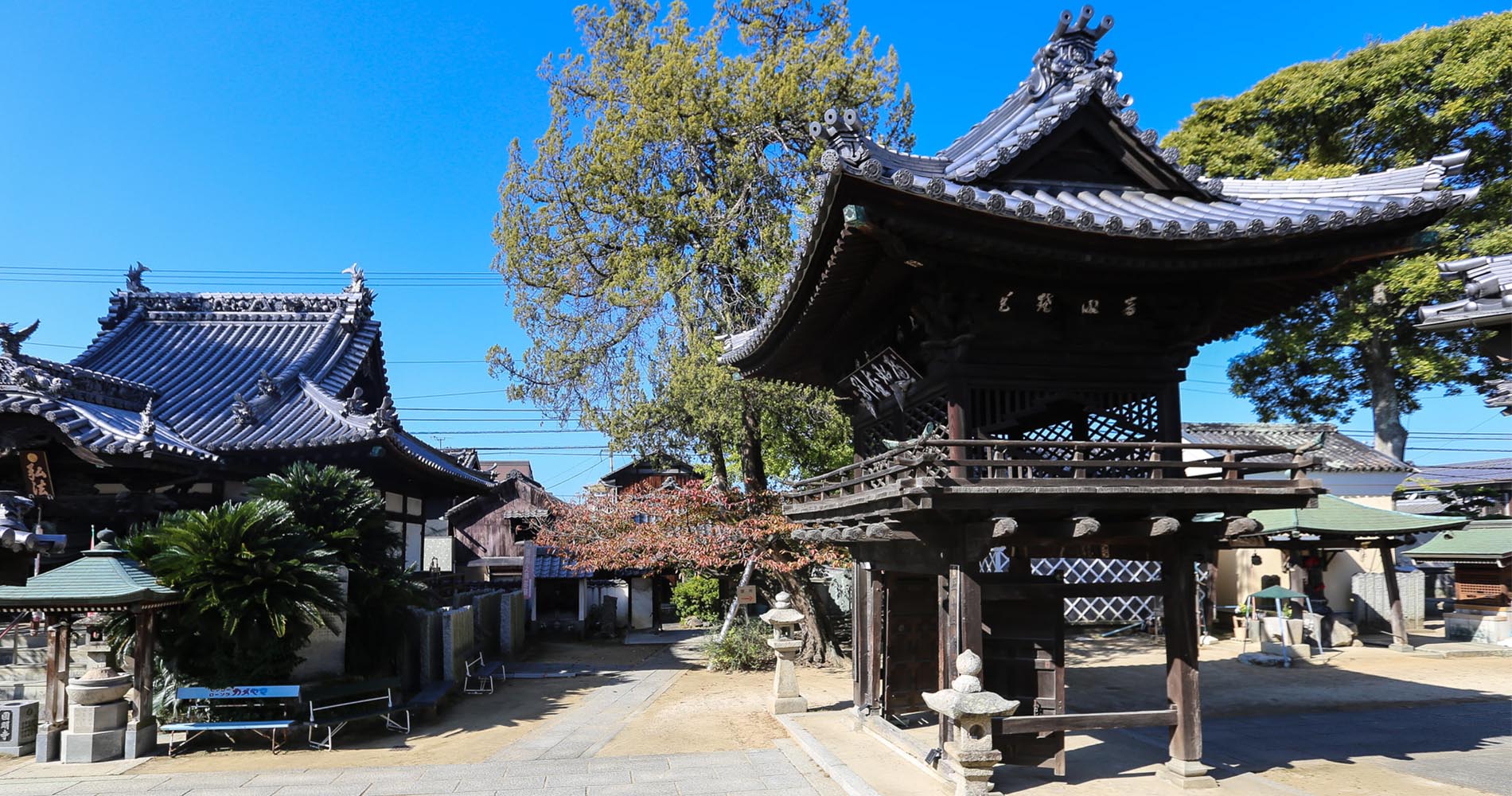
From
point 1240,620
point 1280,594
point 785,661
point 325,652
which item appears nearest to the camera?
point 785,661

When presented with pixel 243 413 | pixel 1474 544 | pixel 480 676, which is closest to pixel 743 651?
pixel 480 676

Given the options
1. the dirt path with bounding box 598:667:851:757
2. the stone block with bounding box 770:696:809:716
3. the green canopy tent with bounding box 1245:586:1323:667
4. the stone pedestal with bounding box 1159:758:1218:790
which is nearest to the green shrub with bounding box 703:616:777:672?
the dirt path with bounding box 598:667:851:757

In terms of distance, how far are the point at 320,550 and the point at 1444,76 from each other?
2700 centimetres

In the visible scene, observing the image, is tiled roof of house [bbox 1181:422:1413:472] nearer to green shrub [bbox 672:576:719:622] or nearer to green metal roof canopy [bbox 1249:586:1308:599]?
green metal roof canopy [bbox 1249:586:1308:599]

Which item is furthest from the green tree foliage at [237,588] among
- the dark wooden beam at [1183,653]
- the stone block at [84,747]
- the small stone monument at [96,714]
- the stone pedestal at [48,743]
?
the dark wooden beam at [1183,653]

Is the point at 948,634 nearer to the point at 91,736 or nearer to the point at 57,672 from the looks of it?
the point at 91,736

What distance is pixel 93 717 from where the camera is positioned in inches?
401

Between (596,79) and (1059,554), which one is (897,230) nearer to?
(1059,554)

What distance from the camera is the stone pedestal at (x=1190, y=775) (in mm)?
8297

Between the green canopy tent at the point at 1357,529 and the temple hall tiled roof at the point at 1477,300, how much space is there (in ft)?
38.4

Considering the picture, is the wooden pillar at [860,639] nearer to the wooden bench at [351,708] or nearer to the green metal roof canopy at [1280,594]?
the wooden bench at [351,708]

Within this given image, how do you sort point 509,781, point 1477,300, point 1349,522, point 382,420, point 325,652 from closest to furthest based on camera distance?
point 1477,300
point 509,781
point 325,652
point 382,420
point 1349,522

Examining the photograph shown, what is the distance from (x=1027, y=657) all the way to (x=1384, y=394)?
66.2 ft

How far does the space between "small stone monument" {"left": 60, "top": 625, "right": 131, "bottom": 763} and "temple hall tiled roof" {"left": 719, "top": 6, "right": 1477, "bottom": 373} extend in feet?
30.7
